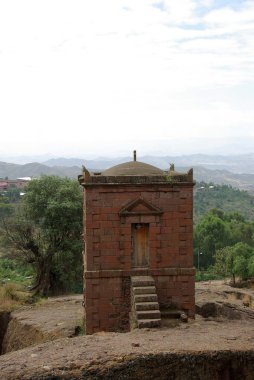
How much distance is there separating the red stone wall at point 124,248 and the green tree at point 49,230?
14.2m

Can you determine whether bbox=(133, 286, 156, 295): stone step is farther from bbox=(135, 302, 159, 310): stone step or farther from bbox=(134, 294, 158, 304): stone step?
bbox=(135, 302, 159, 310): stone step

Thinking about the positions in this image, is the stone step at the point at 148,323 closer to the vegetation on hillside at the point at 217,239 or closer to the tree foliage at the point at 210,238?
the vegetation on hillside at the point at 217,239

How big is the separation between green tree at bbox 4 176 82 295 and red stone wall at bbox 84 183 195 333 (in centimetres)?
1422

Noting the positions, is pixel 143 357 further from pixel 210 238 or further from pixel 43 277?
pixel 210 238

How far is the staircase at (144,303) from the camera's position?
13.8 meters

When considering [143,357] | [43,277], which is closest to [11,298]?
[43,277]

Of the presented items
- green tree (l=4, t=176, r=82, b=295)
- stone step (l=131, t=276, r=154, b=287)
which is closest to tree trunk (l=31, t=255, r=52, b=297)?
green tree (l=4, t=176, r=82, b=295)

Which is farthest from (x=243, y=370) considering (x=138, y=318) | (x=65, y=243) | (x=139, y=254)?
(x=65, y=243)

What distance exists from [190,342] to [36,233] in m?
20.5

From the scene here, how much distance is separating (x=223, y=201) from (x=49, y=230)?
9316cm

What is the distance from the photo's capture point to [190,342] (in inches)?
453

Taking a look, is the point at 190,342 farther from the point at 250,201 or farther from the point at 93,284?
the point at 250,201

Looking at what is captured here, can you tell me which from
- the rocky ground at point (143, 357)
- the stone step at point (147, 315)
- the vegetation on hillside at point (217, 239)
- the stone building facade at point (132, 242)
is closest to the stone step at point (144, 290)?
the stone building facade at point (132, 242)

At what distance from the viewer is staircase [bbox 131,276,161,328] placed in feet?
45.2
